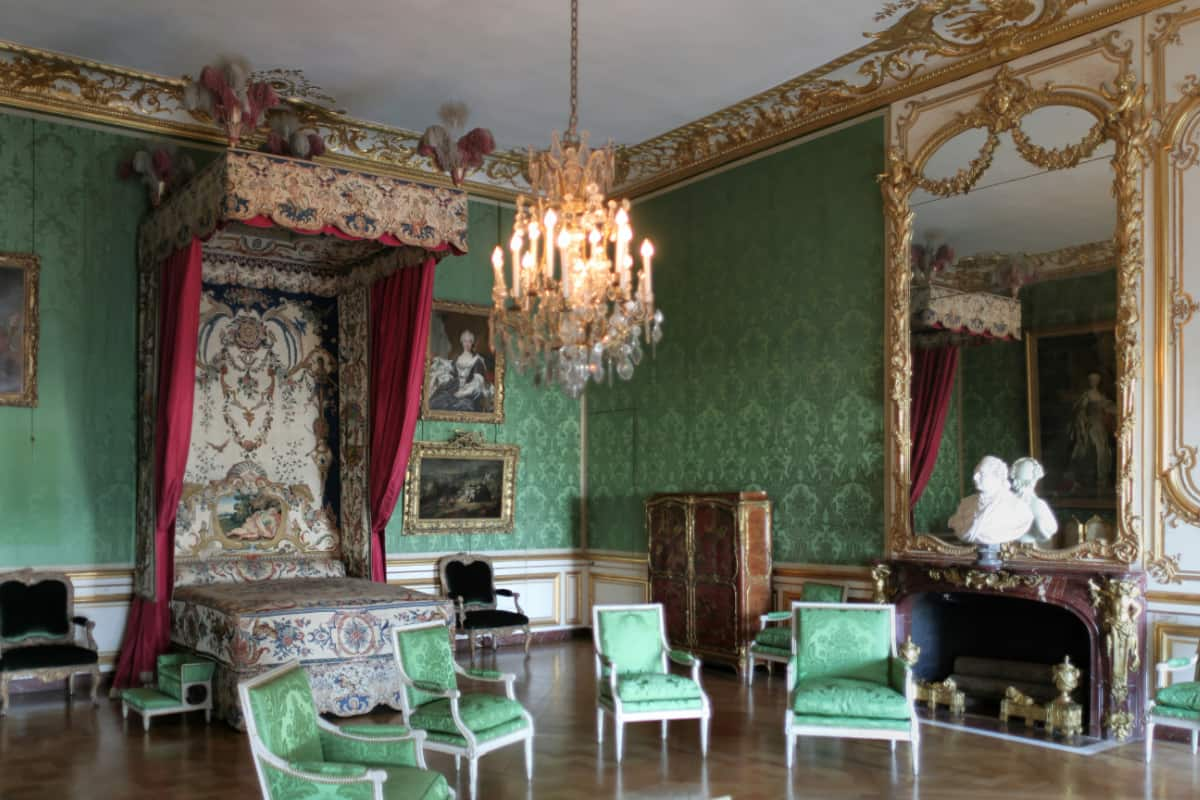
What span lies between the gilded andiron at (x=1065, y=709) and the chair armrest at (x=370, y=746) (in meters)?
4.23

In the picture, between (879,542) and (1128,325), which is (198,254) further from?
(1128,325)

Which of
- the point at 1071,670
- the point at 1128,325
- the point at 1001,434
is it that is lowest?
the point at 1071,670

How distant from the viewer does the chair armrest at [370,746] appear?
4.42 meters

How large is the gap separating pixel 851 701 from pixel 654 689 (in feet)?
3.80

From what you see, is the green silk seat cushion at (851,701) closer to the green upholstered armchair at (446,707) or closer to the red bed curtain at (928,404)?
the green upholstered armchair at (446,707)

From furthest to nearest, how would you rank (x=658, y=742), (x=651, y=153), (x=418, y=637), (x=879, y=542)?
(x=651, y=153), (x=879, y=542), (x=658, y=742), (x=418, y=637)

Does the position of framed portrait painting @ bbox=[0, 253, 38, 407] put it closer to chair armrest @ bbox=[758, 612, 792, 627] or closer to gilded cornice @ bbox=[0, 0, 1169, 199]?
gilded cornice @ bbox=[0, 0, 1169, 199]

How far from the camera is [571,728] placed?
6.80 m

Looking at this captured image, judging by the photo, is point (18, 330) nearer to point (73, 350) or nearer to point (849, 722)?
point (73, 350)

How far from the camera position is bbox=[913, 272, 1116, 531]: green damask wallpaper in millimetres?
6938

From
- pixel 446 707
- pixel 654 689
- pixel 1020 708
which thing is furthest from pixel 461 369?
pixel 1020 708

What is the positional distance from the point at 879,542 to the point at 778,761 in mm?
Result: 2697

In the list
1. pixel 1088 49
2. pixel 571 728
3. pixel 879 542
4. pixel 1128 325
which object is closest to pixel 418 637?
pixel 571 728

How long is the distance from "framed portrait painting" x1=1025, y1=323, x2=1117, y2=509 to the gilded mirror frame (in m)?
0.09
